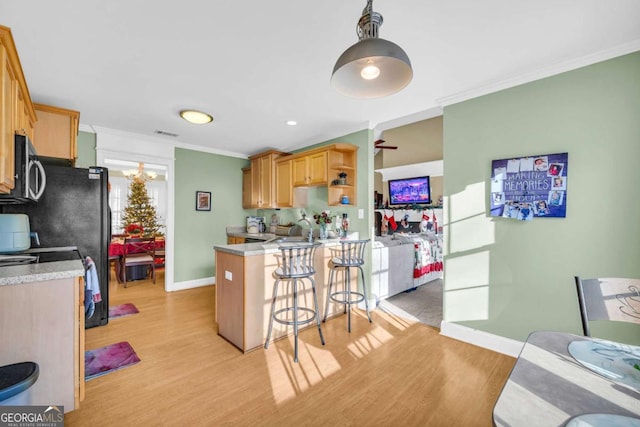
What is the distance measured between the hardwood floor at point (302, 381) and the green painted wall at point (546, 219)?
0.55m

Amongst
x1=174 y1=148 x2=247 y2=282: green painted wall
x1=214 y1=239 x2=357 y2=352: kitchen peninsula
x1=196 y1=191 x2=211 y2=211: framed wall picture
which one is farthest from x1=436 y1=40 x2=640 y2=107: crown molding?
x1=196 y1=191 x2=211 y2=211: framed wall picture

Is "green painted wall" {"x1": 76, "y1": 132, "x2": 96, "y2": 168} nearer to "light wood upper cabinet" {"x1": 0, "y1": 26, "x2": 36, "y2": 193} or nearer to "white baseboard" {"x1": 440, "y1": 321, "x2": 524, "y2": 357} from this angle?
"light wood upper cabinet" {"x1": 0, "y1": 26, "x2": 36, "y2": 193}

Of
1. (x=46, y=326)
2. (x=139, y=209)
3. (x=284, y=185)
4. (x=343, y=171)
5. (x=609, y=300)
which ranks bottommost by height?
(x=46, y=326)

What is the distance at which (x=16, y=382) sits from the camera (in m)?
1.15

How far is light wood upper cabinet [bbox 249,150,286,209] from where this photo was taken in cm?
475

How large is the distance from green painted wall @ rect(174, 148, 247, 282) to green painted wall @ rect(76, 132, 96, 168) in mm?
1090

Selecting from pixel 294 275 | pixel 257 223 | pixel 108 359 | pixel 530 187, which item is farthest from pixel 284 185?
pixel 530 187

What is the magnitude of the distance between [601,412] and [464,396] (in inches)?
59.0

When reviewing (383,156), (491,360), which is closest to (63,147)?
(491,360)

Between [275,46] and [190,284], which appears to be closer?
[275,46]

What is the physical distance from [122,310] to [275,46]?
3.74 m

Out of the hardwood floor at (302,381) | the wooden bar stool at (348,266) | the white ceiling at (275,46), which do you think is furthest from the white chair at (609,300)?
the wooden bar stool at (348,266)

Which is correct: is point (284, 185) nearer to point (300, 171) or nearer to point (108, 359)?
point (300, 171)

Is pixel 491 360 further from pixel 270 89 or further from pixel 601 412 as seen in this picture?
pixel 270 89
